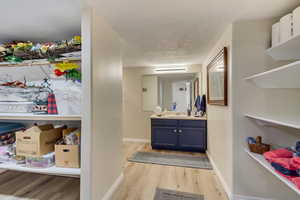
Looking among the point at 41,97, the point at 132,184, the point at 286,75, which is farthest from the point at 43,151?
the point at 286,75

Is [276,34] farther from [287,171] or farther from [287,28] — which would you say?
[287,171]

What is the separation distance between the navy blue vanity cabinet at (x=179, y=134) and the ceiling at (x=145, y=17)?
5.79ft

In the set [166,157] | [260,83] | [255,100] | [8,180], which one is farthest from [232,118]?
[8,180]

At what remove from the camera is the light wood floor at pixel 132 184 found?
1726 millimetres

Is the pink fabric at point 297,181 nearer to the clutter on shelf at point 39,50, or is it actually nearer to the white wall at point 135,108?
the clutter on shelf at point 39,50

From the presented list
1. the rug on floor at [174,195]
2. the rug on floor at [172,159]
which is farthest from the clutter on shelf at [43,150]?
the rug on floor at [172,159]

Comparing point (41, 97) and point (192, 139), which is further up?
point (41, 97)

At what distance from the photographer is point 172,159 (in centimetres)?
275

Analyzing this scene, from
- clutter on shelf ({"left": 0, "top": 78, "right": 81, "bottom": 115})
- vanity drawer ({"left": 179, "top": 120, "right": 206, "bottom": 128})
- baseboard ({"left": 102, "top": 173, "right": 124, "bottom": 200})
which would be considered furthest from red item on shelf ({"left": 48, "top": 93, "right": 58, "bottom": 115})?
vanity drawer ({"left": 179, "top": 120, "right": 206, "bottom": 128})

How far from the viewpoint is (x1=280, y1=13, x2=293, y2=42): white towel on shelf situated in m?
1.20

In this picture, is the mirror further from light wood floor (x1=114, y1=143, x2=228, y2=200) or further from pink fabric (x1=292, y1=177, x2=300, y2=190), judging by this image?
pink fabric (x1=292, y1=177, x2=300, y2=190)

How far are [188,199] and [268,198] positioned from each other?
0.84 metres

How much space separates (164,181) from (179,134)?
50.1 inches

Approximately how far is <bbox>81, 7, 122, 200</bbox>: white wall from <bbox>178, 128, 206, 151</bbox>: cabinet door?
5.57 ft
